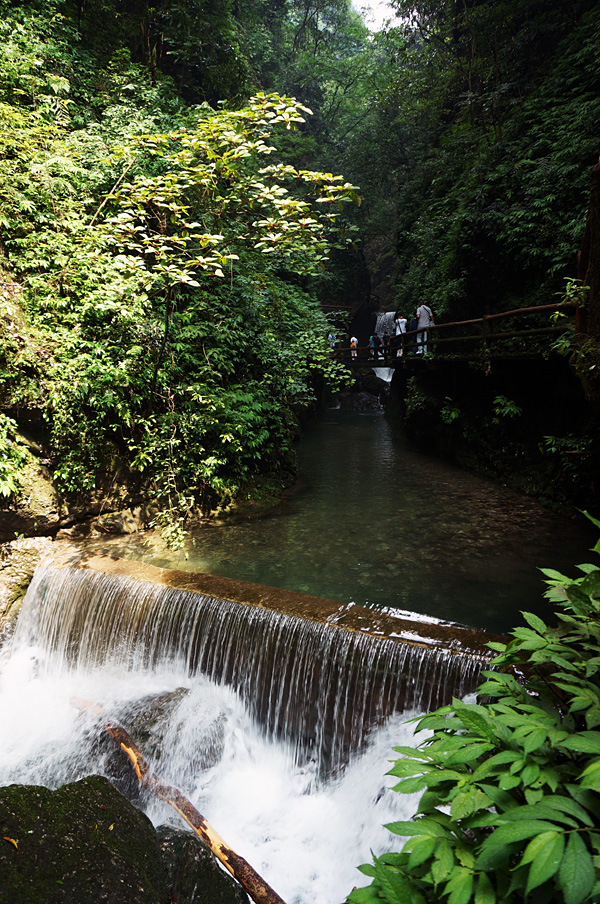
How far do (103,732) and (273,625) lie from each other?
1.94 m

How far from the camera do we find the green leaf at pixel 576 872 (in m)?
1.09

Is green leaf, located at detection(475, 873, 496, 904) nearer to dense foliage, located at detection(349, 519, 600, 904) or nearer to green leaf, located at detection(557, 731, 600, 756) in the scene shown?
dense foliage, located at detection(349, 519, 600, 904)

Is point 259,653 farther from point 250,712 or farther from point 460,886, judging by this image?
point 460,886

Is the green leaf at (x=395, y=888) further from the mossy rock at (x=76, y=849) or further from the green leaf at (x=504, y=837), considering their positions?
the mossy rock at (x=76, y=849)

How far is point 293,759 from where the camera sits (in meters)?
4.61

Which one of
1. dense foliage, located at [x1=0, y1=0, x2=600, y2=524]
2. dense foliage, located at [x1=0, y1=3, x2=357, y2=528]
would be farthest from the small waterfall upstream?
dense foliage, located at [x1=0, y1=0, x2=600, y2=524]

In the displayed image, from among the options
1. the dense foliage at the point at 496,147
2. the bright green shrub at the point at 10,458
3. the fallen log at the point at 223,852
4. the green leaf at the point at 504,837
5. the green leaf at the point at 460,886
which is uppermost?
the dense foliage at the point at 496,147

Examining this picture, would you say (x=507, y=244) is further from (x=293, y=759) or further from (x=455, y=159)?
(x=293, y=759)

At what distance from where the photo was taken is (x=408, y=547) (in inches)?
275

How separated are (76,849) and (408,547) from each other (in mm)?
5681

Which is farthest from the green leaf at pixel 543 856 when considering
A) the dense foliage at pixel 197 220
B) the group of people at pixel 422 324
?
the group of people at pixel 422 324

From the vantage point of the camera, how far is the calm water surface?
5.57 meters

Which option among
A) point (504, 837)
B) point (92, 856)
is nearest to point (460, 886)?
point (504, 837)

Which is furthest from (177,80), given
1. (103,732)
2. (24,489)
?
(103,732)
